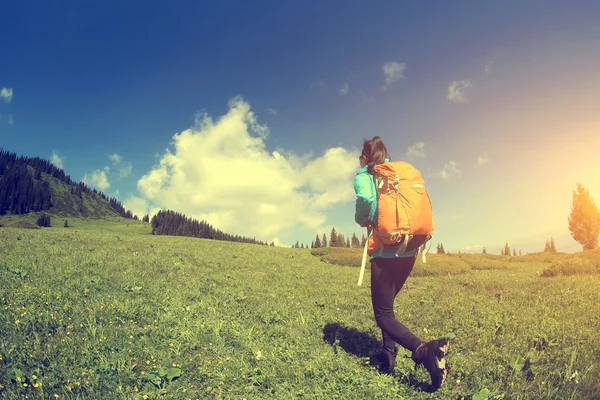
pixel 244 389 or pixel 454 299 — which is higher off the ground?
pixel 454 299

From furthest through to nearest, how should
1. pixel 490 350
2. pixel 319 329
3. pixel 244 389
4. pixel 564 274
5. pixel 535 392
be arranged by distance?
pixel 564 274, pixel 319 329, pixel 490 350, pixel 244 389, pixel 535 392

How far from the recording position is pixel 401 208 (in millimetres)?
5414

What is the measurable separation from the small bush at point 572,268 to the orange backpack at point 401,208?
56.2 ft

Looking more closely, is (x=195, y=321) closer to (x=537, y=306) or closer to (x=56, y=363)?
(x=56, y=363)

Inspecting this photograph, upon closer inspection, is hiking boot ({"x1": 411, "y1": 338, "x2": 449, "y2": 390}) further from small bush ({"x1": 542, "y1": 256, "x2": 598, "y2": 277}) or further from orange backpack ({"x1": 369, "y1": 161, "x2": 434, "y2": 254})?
small bush ({"x1": 542, "y1": 256, "x2": 598, "y2": 277})

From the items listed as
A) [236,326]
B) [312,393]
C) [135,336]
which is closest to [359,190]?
[312,393]

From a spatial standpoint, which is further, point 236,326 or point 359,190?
point 236,326

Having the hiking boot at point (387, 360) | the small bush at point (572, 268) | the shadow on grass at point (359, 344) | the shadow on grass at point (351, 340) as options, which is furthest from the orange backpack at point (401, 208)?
the small bush at point (572, 268)

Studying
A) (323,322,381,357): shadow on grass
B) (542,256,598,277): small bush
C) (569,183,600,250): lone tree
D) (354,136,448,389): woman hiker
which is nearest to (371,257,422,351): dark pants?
(354,136,448,389): woman hiker

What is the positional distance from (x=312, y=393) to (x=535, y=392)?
3.57 metres

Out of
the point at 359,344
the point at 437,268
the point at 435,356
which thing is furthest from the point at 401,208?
the point at 437,268

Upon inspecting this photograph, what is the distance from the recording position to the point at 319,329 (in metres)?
8.75

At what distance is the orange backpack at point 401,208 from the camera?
5352 millimetres

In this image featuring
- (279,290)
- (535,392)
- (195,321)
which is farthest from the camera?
(279,290)
